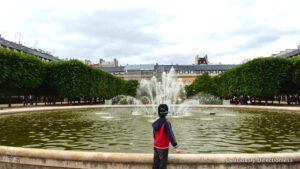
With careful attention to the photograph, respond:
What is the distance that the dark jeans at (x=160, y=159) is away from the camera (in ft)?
27.3

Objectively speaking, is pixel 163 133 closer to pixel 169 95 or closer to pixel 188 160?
pixel 188 160

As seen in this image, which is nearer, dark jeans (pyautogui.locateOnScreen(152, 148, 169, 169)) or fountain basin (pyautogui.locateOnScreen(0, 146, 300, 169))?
dark jeans (pyautogui.locateOnScreen(152, 148, 169, 169))

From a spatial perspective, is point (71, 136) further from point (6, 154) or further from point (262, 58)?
point (262, 58)

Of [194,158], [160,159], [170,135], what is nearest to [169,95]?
[194,158]

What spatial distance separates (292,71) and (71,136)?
50.1m

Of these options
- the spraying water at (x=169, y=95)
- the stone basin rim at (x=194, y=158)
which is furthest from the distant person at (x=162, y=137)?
the spraying water at (x=169, y=95)

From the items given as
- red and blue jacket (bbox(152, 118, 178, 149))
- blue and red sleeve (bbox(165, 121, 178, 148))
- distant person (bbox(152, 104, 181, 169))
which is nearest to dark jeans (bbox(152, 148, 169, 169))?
distant person (bbox(152, 104, 181, 169))

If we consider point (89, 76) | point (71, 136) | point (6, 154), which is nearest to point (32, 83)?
point (89, 76)

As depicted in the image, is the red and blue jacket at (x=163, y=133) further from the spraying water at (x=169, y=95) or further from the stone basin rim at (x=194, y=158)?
the spraying water at (x=169, y=95)

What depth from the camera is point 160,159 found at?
8344 millimetres

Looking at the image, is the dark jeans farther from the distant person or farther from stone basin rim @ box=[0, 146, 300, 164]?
stone basin rim @ box=[0, 146, 300, 164]

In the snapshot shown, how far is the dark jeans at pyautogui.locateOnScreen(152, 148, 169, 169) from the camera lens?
8.33m

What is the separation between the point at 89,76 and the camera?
69.4 m

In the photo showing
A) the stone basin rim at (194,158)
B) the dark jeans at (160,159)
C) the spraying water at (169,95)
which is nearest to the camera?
the dark jeans at (160,159)
